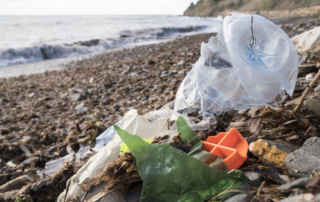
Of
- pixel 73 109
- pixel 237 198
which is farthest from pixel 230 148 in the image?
pixel 73 109

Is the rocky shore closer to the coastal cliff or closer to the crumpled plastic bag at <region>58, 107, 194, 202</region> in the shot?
the crumpled plastic bag at <region>58, 107, 194, 202</region>

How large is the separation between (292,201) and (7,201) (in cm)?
210

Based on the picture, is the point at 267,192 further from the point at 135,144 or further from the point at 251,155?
the point at 135,144

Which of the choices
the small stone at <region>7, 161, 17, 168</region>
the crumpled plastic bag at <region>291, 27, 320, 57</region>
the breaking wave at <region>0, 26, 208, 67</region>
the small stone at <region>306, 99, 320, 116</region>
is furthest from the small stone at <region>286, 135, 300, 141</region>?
the breaking wave at <region>0, 26, 208, 67</region>

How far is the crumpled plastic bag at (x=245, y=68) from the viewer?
4.88 ft

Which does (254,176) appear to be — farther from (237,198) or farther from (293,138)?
(293,138)

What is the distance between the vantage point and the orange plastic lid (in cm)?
117

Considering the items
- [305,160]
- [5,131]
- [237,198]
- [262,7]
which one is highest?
[262,7]

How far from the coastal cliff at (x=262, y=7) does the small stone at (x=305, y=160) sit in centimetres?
2157

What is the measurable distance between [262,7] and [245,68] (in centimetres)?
3935

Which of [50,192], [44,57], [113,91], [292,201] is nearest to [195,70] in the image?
[292,201]

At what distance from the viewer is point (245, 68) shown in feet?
4.75

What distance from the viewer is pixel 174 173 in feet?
3.33

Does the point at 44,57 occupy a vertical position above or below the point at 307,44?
below
